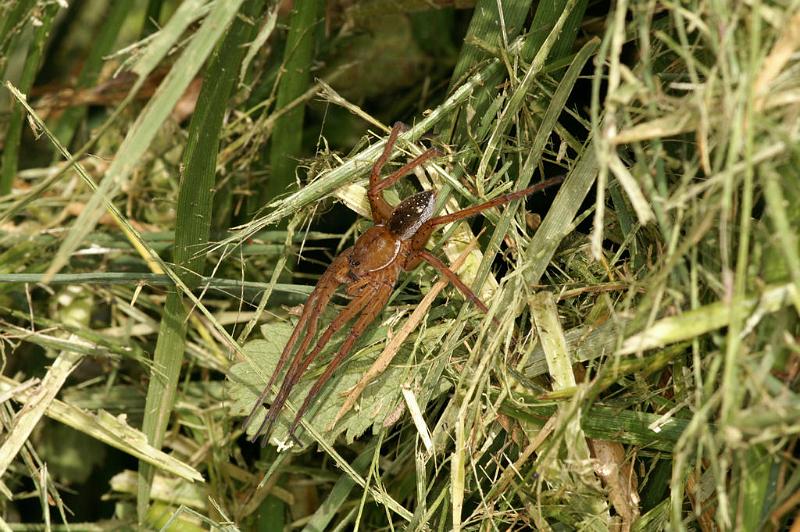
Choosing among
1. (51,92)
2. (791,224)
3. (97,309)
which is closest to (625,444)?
(791,224)

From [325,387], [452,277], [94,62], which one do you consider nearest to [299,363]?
[325,387]

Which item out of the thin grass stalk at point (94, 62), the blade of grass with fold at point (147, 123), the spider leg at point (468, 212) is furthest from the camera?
the thin grass stalk at point (94, 62)

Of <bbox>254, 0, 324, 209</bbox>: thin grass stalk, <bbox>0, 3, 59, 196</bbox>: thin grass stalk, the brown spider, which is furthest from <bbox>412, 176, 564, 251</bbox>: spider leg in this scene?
<bbox>0, 3, 59, 196</bbox>: thin grass stalk

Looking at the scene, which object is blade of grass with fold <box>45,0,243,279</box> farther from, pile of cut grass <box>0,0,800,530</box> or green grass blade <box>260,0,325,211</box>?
green grass blade <box>260,0,325,211</box>

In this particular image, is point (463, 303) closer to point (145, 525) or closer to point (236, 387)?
point (236, 387)

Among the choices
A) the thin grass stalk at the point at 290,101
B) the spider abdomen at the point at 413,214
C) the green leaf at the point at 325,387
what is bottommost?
the green leaf at the point at 325,387

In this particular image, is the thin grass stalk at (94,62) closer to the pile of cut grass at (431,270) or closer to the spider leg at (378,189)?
the pile of cut grass at (431,270)

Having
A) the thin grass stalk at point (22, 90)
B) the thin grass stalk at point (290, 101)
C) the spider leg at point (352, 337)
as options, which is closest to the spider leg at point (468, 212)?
the spider leg at point (352, 337)
